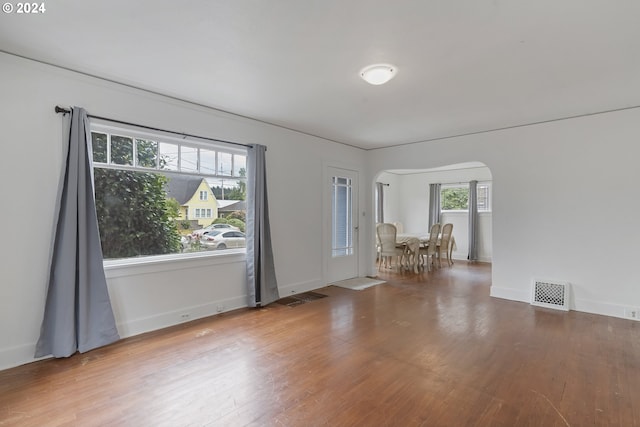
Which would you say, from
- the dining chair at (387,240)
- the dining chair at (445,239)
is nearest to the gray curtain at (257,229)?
the dining chair at (387,240)

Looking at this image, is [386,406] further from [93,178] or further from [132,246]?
[93,178]

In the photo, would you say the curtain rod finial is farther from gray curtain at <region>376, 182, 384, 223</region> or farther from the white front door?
gray curtain at <region>376, 182, 384, 223</region>

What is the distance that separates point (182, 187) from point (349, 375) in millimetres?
2805

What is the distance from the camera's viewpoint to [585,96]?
3.43 meters

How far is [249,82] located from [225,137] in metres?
1.15

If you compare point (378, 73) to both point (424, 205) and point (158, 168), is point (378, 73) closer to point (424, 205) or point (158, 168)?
point (158, 168)

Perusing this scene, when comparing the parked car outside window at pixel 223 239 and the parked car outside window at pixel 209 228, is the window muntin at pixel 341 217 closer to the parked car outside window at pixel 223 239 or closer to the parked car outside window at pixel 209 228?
Result: the parked car outside window at pixel 223 239

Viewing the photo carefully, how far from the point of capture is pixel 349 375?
2.48m

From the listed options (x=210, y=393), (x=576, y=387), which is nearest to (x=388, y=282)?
(x=576, y=387)

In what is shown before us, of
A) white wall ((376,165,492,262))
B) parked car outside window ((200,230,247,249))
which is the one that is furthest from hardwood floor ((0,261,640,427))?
white wall ((376,165,492,262))

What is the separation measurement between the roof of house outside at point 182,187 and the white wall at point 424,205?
549cm

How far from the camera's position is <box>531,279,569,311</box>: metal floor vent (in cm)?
414

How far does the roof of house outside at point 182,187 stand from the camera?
3.72 m

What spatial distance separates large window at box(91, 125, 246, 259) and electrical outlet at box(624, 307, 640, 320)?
4.89 metres
